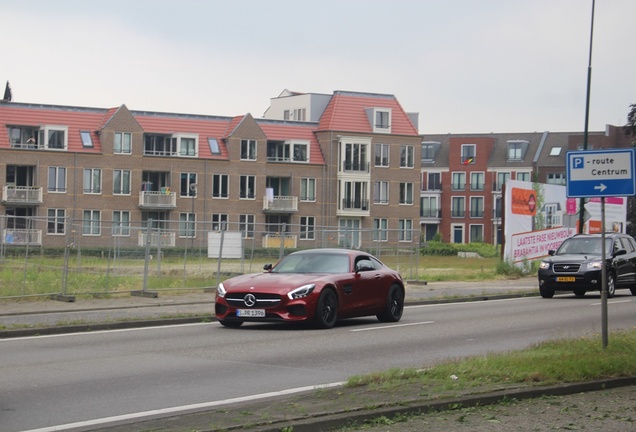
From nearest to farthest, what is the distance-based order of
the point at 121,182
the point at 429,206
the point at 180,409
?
the point at 180,409 → the point at 121,182 → the point at 429,206

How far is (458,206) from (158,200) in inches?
1769

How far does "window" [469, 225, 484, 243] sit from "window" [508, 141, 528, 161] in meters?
7.86

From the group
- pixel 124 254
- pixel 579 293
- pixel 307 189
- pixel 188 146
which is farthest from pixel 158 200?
pixel 124 254

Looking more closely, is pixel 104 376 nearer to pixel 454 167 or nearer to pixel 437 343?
pixel 437 343

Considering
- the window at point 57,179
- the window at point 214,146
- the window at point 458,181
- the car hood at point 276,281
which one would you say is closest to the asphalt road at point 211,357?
the car hood at point 276,281

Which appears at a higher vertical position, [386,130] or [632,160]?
[386,130]

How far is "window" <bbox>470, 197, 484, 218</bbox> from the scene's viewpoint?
11131 cm

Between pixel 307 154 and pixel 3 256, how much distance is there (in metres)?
60.0

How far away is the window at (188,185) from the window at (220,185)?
144 centimetres

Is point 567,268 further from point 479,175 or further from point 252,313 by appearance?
point 479,175

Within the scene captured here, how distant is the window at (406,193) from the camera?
86375mm

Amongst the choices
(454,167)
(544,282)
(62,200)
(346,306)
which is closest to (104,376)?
(346,306)

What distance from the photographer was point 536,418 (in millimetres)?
9273

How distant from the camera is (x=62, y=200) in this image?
240ft
